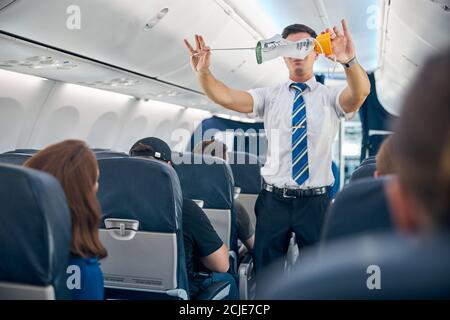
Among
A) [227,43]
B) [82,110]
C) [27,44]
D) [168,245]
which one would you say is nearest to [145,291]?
[168,245]

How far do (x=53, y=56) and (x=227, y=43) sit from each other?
7.96ft

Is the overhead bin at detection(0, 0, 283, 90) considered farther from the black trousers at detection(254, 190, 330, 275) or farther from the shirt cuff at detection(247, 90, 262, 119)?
the black trousers at detection(254, 190, 330, 275)

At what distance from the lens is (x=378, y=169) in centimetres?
207

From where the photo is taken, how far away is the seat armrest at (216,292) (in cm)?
292

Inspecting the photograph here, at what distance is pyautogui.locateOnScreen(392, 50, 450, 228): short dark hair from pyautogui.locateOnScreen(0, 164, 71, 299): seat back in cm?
112

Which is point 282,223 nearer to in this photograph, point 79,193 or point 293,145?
point 293,145

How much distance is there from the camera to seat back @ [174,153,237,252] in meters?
3.79

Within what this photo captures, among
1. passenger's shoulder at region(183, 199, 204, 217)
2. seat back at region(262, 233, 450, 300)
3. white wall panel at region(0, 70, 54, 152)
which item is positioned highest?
white wall panel at region(0, 70, 54, 152)

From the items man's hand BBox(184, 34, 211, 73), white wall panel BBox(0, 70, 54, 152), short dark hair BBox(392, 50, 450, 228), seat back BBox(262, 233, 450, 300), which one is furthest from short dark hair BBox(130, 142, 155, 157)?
white wall panel BBox(0, 70, 54, 152)

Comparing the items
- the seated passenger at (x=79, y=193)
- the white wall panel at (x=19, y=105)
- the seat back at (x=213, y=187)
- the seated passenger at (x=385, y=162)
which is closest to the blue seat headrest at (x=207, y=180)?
the seat back at (x=213, y=187)

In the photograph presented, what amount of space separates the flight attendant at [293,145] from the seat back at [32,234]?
1506 mm

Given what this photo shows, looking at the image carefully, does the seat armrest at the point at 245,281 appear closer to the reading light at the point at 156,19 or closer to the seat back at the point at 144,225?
the seat back at the point at 144,225

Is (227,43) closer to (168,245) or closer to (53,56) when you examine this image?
(53,56)
